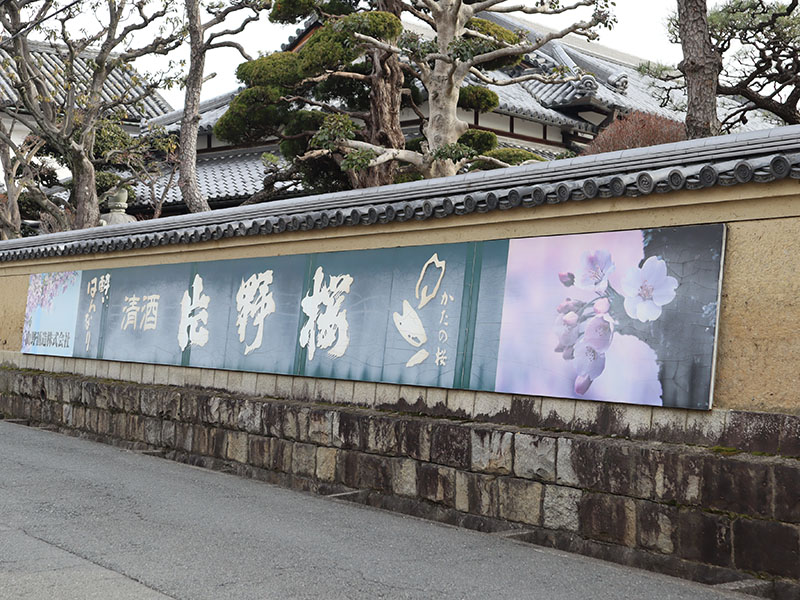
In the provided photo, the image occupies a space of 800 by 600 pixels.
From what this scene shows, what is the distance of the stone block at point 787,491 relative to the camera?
21.5ft

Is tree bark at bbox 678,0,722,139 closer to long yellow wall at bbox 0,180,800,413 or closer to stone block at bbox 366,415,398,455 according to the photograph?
long yellow wall at bbox 0,180,800,413

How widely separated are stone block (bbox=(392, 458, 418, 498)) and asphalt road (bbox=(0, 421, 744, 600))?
15.2 inches

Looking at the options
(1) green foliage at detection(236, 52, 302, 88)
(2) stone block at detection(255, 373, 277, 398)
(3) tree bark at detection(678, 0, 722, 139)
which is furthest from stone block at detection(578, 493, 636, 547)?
(1) green foliage at detection(236, 52, 302, 88)

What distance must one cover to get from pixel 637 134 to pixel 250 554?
44.0ft

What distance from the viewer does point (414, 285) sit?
1029 cm

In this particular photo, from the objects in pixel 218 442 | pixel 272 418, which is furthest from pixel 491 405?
pixel 218 442

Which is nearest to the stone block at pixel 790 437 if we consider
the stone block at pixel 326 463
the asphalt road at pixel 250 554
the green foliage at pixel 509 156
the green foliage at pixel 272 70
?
the asphalt road at pixel 250 554

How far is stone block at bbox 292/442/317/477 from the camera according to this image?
1087cm

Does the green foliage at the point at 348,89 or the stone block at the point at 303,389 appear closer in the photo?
the stone block at the point at 303,389

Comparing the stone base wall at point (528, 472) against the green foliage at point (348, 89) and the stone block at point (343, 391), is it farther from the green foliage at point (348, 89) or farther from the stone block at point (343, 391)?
the green foliage at point (348, 89)

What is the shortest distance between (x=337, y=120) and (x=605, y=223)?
640 cm

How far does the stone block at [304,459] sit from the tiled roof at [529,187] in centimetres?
259

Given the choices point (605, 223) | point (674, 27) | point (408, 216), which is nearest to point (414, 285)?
point (408, 216)

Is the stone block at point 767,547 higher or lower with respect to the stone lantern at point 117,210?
lower
